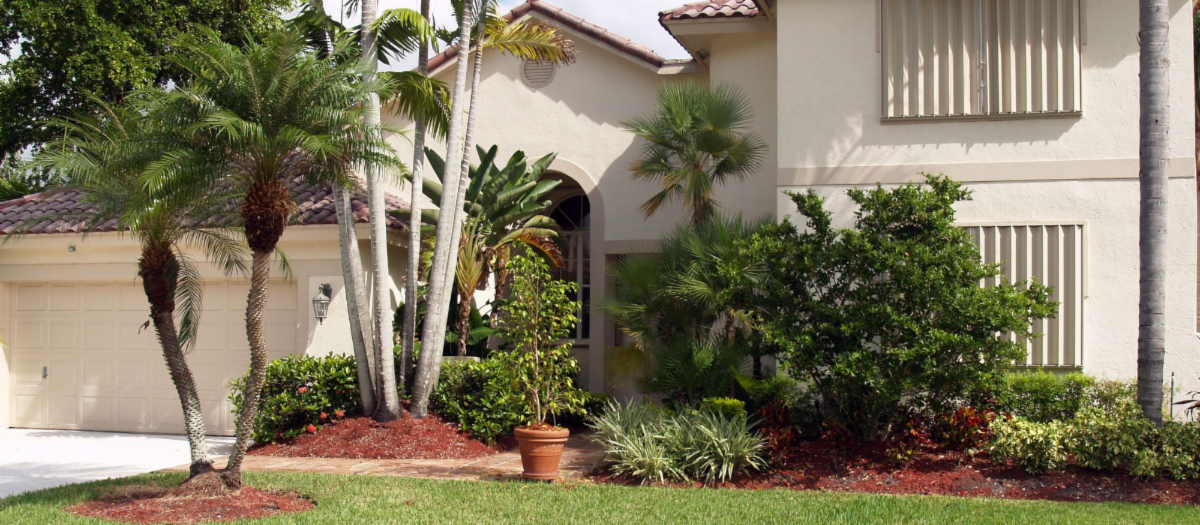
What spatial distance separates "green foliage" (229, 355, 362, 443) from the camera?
40.8 feet

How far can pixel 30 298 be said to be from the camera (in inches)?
589

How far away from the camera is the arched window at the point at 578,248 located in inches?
682

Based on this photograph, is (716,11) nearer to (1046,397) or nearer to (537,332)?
(537,332)

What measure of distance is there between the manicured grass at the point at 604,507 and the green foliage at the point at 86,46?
1288 cm

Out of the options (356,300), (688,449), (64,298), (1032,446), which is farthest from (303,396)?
(1032,446)

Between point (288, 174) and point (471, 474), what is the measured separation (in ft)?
12.7

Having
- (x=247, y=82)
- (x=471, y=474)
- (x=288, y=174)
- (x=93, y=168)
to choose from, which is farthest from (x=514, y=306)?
(x=93, y=168)

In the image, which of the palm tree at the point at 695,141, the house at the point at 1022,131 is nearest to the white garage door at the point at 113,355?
the palm tree at the point at 695,141

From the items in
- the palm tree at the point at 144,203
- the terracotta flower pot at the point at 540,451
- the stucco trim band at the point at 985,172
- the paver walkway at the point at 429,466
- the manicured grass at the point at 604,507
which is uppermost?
the stucco trim band at the point at 985,172

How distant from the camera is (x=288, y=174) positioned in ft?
28.9

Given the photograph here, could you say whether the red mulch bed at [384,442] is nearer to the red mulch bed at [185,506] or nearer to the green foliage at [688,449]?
the green foliage at [688,449]

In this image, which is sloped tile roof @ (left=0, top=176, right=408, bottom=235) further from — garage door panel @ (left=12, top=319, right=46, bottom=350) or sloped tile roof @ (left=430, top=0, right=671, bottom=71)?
sloped tile roof @ (left=430, top=0, right=671, bottom=71)

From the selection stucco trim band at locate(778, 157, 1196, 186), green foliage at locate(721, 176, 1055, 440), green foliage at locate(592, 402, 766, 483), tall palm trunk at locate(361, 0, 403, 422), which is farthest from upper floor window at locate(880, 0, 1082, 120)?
tall palm trunk at locate(361, 0, 403, 422)

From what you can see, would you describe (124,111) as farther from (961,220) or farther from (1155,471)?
(1155,471)
